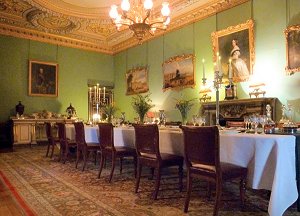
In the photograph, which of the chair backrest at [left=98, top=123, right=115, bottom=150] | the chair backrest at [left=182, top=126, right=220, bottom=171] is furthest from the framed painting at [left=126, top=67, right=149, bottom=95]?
the chair backrest at [left=182, top=126, right=220, bottom=171]

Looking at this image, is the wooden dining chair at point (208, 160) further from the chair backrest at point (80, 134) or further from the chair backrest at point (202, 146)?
the chair backrest at point (80, 134)

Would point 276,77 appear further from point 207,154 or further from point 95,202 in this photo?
point 95,202

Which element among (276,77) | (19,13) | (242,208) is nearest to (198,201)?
(242,208)

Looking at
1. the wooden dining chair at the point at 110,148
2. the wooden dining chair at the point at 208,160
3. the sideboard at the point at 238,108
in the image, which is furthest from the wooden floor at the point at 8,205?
the sideboard at the point at 238,108

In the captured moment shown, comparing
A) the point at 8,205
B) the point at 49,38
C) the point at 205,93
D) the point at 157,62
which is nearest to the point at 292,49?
the point at 205,93

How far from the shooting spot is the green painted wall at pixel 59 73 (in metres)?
8.85

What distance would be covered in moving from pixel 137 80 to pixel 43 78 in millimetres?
3542

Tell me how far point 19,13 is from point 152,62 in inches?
183

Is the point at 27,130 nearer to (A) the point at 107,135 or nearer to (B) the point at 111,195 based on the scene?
(A) the point at 107,135

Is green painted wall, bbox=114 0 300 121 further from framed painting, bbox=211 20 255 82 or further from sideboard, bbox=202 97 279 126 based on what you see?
sideboard, bbox=202 97 279 126

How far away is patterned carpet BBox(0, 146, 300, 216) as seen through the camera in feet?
8.33

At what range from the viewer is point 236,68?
6430 millimetres

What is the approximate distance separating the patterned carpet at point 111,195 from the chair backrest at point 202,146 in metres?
0.53

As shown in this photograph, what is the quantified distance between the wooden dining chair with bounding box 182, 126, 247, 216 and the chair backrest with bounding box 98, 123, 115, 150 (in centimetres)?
148
